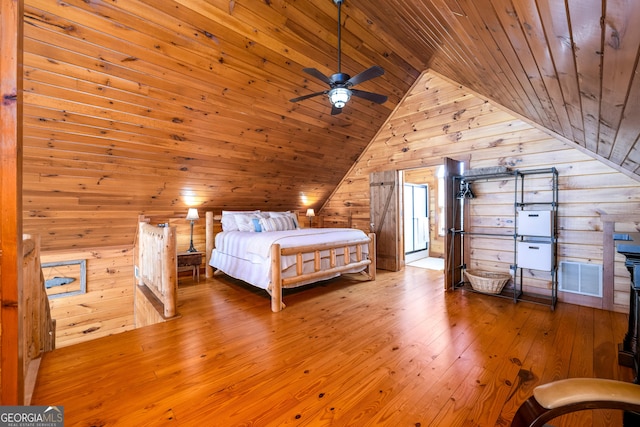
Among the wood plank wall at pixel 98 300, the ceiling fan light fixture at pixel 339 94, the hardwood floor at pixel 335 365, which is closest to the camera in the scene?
the hardwood floor at pixel 335 365

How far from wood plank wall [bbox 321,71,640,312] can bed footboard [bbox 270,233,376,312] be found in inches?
50.7

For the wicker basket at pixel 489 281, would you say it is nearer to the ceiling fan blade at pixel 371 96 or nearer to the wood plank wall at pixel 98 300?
the ceiling fan blade at pixel 371 96

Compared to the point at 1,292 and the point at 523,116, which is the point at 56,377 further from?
the point at 523,116

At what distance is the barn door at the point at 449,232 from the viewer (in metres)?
3.69

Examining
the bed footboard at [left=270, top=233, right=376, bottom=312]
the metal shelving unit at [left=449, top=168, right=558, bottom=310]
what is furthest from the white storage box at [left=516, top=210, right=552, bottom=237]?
the bed footboard at [left=270, top=233, right=376, bottom=312]

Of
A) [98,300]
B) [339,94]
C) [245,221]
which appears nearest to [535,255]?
[339,94]

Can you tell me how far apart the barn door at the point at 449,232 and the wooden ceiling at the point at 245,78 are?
1.02 meters

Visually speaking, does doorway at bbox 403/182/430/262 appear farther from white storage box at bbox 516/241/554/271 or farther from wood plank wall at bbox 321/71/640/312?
white storage box at bbox 516/241/554/271

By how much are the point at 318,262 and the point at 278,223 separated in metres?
1.44

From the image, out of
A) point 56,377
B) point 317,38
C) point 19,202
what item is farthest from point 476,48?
point 56,377

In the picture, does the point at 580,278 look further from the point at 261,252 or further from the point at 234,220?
the point at 234,220

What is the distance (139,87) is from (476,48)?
10.0ft

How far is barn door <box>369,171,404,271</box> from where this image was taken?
4777mm


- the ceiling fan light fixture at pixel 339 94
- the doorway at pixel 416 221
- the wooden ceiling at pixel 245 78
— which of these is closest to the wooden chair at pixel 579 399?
the wooden ceiling at pixel 245 78
